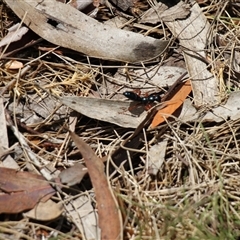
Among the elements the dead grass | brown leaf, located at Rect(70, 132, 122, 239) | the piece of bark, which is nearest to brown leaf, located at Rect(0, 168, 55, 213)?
the dead grass

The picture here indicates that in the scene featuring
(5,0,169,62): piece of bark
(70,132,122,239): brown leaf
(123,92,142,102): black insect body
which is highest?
(5,0,169,62): piece of bark

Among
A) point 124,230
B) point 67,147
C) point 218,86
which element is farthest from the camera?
point 218,86

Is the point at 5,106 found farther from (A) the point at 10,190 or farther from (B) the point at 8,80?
(A) the point at 10,190

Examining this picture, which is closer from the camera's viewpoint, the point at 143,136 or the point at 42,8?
the point at 143,136

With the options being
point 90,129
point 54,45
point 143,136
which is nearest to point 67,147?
point 90,129

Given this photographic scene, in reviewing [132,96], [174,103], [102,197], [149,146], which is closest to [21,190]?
[102,197]

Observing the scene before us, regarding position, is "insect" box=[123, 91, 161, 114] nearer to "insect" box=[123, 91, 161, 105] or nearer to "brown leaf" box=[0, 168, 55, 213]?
"insect" box=[123, 91, 161, 105]
